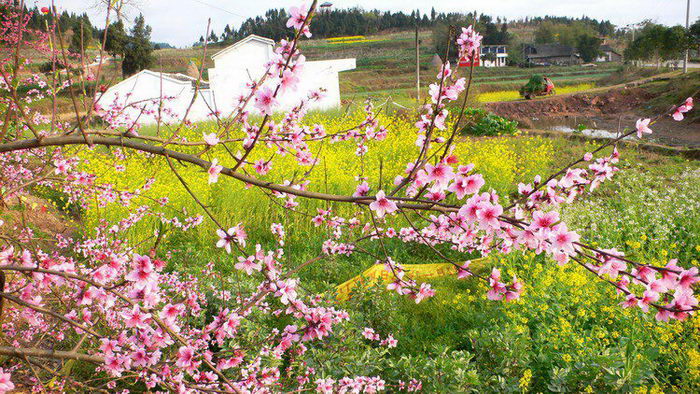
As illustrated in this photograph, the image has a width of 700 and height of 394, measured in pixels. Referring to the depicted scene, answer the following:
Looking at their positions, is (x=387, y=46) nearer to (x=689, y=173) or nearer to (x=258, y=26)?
(x=258, y=26)

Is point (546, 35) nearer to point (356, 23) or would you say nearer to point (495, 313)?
point (356, 23)

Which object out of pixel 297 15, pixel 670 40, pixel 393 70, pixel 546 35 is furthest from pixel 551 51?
pixel 297 15

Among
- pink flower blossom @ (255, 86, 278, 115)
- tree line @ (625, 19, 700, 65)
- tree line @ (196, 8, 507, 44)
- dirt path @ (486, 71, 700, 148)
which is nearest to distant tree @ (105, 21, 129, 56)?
pink flower blossom @ (255, 86, 278, 115)

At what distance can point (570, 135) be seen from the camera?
11.8 m

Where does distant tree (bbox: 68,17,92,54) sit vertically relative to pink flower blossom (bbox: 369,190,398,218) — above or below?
above

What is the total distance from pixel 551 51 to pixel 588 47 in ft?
38.9

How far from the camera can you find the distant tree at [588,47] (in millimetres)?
67400

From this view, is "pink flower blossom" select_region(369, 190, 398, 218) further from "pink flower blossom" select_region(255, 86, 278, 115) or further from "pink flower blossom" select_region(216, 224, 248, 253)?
"pink flower blossom" select_region(216, 224, 248, 253)

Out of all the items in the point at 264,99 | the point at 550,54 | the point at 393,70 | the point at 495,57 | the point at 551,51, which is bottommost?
the point at 264,99

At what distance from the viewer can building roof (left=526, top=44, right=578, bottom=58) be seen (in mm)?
77625

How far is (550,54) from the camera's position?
78250 mm

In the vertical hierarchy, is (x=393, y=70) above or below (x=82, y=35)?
above

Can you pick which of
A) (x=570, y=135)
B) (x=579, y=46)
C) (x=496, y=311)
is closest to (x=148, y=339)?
(x=496, y=311)

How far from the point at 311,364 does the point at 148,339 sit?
1250mm
